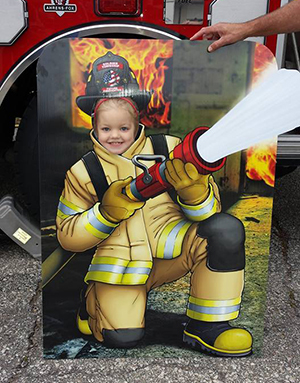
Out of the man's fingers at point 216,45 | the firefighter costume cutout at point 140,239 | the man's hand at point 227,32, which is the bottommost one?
the firefighter costume cutout at point 140,239

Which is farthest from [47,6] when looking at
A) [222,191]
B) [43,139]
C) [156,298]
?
[156,298]

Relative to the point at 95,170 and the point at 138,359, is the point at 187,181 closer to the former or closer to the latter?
the point at 95,170

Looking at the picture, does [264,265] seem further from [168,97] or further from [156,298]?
[168,97]

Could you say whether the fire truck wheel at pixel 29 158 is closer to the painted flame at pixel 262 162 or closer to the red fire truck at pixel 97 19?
the red fire truck at pixel 97 19

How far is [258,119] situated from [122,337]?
3.11 feet

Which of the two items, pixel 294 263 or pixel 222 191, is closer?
pixel 222 191

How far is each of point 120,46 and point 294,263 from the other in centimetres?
Answer: 163

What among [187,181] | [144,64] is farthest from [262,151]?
[144,64]

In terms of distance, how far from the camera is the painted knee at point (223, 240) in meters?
1.60

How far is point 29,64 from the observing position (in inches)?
81.3

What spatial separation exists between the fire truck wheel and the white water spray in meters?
1.06

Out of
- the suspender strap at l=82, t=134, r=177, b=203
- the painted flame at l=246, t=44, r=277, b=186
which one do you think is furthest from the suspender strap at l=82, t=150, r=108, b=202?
the painted flame at l=246, t=44, r=277, b=186

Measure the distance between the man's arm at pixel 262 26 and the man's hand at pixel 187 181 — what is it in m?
0.47

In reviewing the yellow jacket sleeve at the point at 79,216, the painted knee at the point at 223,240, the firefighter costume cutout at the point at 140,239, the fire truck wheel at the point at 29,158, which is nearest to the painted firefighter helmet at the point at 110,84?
the firefighter costume cutout at the point at 140,239
